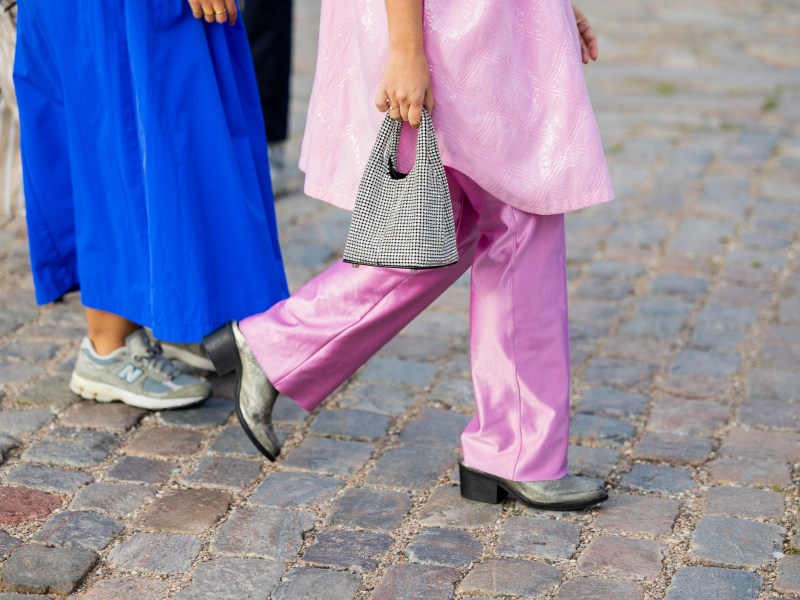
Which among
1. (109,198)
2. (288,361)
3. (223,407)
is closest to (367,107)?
(288,361)

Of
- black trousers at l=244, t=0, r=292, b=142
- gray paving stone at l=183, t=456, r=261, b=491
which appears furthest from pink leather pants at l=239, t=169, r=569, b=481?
black trousers at l=244, t=0, r=292, b=142

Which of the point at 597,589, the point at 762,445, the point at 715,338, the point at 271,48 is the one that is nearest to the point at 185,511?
the point at 597,589

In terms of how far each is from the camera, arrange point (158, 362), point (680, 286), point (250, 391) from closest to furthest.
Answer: point (250, 391)
point (158, 362)
point (680, 286)

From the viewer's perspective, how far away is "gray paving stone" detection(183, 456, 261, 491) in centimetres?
272

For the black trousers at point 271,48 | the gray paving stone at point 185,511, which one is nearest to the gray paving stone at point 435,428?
the gray paving stone at point 185,511

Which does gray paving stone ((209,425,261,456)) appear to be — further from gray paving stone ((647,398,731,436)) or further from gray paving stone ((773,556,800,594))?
gray paving stone ((773,556,800,594))

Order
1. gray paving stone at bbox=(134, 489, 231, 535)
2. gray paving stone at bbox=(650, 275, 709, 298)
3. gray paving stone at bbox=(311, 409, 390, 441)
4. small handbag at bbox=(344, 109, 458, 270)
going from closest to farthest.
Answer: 1. small handbag at bbox=(344, 109, 458, 270)
2. gray paving stone at bbox=(134, 489, 231, 535)
3. gray paving stone at bbox=(311, 409, 390, 441)
4. gray paving stone at bbox=(650, 275, 709, 298)

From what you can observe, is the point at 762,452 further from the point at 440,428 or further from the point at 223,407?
the point at 223,407

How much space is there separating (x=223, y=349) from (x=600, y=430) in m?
0.96

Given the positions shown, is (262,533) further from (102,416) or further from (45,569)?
(102,416)

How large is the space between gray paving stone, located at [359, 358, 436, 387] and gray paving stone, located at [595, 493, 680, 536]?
0.77 m

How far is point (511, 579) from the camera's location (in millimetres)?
2340

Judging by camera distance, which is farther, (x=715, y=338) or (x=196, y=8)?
(x=715, y=338)

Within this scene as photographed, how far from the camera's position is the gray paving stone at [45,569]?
89.8 inches
